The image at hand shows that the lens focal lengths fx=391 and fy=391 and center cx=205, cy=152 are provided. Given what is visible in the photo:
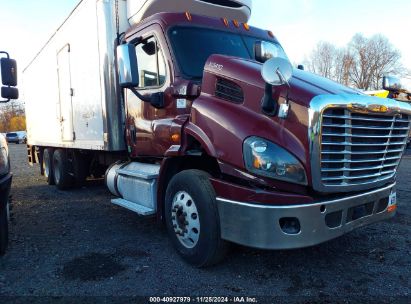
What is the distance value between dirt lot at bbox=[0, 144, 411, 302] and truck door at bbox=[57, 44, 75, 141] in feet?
7.79

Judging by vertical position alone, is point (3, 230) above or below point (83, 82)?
below

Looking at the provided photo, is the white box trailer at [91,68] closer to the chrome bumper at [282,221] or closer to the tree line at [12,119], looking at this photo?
the chrome bumper at [282,221]

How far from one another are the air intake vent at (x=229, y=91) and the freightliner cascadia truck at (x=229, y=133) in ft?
0.04

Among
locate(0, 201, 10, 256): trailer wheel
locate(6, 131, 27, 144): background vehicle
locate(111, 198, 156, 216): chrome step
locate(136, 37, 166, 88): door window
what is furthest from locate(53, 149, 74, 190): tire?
locate(6, 131, 27, 144): background vehicle

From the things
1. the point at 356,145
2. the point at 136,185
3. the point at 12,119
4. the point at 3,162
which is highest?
the point at 356,145

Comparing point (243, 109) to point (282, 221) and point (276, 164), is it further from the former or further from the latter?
point (282, 221)

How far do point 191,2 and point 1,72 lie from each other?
2.68m

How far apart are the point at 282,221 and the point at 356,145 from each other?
3.17 feet

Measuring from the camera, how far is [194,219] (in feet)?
12.8

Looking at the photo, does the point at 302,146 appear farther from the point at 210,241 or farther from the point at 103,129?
the point at 103,129

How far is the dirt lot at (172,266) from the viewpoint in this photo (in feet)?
11.5

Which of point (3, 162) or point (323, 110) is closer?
point (323, 110)

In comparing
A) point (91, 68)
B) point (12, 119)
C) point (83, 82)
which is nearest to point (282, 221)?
point (91, 68)

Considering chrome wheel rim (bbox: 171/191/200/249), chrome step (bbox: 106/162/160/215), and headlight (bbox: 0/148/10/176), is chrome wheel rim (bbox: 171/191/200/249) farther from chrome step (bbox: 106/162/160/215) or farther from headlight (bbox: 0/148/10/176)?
headlight (bbox: 0/148/10/176)
